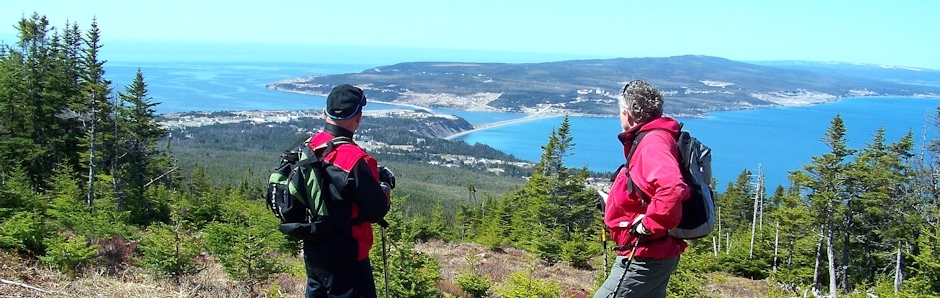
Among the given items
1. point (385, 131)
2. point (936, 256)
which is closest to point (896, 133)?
point (385, 131)

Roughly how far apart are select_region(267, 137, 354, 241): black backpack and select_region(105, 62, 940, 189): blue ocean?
85808 millimetres

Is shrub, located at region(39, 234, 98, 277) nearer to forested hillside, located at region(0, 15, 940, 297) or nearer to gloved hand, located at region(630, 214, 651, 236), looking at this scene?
forested hillside, located at region(0, 15, 940, 297)

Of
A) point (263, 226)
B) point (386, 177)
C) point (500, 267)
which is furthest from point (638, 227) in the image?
point (500, 267)

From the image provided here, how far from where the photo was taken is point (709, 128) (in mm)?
142375

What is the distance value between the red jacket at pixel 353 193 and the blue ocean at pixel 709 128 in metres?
85.7

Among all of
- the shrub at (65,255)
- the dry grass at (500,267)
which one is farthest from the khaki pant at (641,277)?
the dry grass at (500,267)

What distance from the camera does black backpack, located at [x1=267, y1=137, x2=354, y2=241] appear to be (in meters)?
2.66

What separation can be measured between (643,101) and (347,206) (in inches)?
62.2

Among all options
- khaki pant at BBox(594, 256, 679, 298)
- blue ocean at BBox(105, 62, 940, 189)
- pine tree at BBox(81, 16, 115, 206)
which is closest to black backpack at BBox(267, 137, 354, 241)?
khaki pant at BBox(594, 256, 679, 298)

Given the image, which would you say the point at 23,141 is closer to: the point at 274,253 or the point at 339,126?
the point at 274,253

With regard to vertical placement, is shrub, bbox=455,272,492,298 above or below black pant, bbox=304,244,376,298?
below

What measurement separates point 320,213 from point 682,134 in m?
1.81

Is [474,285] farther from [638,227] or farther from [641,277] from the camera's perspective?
[638,227]

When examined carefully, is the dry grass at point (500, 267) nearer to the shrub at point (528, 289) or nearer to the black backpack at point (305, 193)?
the shrub at point (528, 289)
